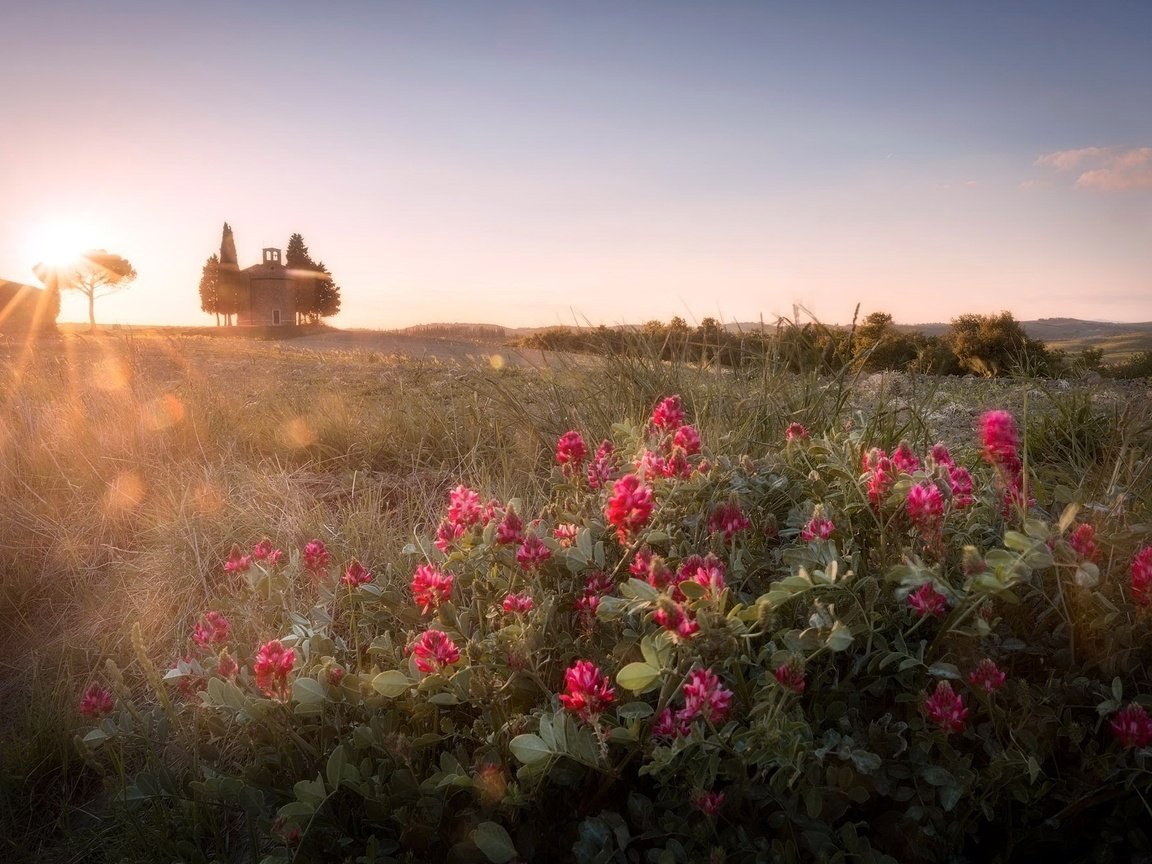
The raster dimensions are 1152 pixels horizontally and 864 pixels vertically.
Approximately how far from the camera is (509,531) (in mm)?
1633

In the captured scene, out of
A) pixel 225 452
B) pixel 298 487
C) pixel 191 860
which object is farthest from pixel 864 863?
pixel 225 452

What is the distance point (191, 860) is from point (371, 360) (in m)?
12.5

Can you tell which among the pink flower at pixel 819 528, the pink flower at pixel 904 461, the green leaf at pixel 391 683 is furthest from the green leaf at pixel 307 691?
the pink flower at pixel 904 461

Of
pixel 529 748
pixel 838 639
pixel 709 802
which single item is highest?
pixel 838 639

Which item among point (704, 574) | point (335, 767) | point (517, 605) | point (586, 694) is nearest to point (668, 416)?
point (517, 605)

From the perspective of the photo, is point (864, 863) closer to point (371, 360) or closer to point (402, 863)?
point (402, 863)

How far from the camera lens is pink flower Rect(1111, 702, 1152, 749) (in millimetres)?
1240

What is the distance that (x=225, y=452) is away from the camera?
4.64 metres

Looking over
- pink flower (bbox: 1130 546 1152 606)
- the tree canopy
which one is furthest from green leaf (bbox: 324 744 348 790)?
the tree canopy

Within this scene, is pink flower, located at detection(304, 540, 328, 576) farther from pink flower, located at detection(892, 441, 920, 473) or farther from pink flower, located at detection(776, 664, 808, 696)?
pink flower, located at detection(892, 441, 920, 473)

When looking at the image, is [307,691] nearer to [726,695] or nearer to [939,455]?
[726,695]

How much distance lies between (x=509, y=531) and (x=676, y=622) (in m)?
0.55

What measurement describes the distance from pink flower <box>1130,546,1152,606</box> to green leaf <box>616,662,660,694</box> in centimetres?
89

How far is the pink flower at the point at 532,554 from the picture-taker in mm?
1615
